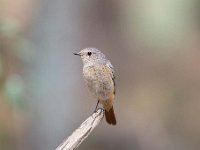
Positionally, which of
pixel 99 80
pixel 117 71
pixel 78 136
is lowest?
pixel 78 136

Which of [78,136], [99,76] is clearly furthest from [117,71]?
[78,136]

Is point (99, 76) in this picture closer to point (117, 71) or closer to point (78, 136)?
point (78, 136)

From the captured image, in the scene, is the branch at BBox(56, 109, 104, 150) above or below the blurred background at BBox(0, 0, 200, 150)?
below

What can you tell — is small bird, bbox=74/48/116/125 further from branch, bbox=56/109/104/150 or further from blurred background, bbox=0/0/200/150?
blurred background, bbox=0/0/200/150

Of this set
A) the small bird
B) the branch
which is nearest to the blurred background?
the small bird

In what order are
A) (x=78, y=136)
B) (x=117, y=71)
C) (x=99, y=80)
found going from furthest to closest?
(x=117, y=71)
(x=99, y=80)
(x=78, y=136)

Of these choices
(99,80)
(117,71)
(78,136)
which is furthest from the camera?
(117,71)

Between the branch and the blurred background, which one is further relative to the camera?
the blurred background

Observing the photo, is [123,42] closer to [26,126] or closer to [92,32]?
[92,32]
